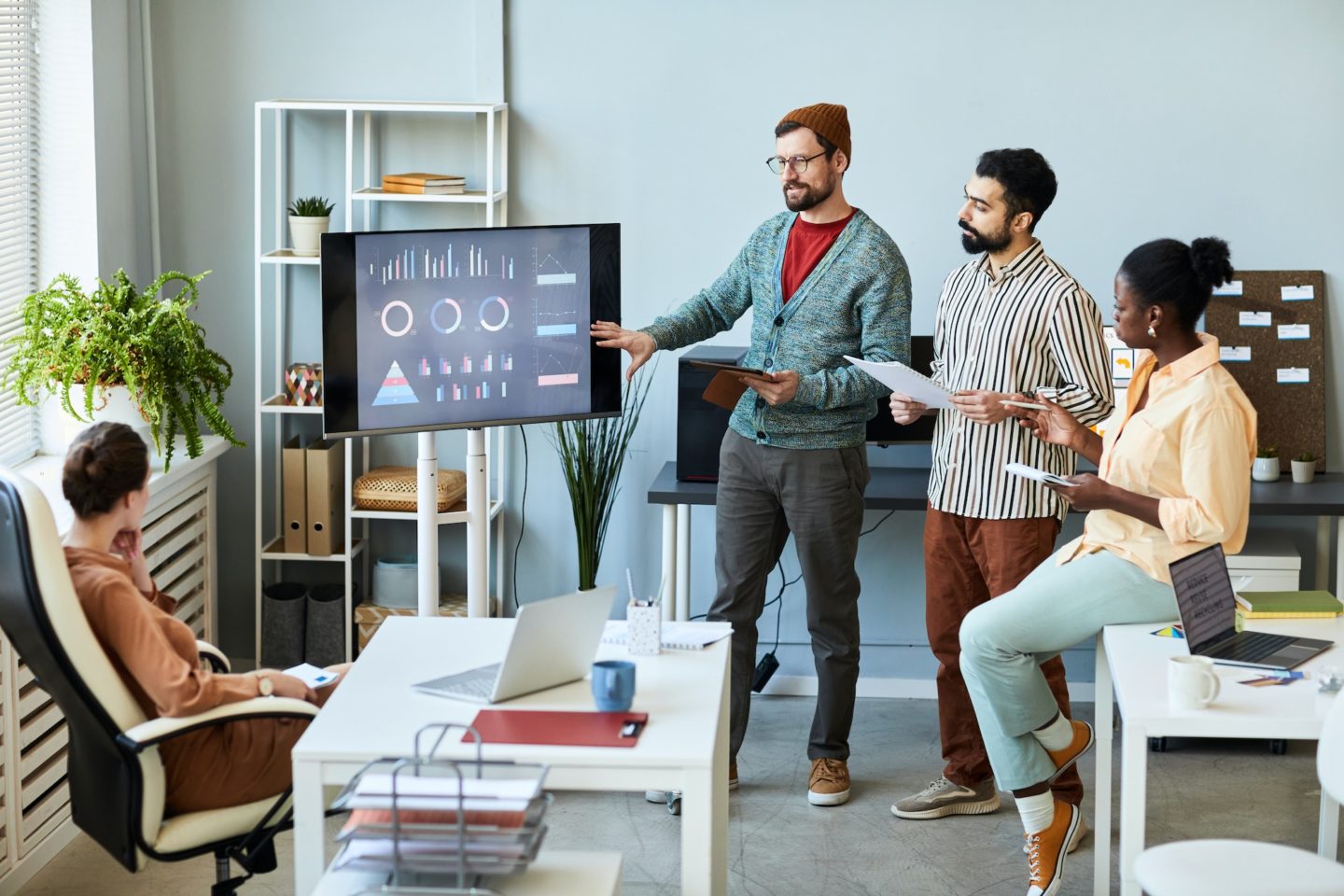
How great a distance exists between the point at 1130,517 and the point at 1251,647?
1.29 feet

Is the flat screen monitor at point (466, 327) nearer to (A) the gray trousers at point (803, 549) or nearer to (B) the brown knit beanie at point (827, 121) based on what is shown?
(A) the gray trousers at point (803, 549)

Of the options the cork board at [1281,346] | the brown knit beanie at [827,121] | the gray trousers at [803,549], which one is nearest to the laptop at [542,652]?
the gray trousers at [803,549]

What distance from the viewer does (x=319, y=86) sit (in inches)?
191

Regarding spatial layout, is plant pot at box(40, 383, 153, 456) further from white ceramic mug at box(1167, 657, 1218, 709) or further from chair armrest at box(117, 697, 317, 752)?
white ceramic mug at box(1167, 657, 1218, 709)

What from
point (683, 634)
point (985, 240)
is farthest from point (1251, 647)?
point (985, 240)

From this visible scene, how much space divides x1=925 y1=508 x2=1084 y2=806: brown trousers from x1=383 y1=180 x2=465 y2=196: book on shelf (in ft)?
6.09

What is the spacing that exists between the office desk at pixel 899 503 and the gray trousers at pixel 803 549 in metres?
0.42

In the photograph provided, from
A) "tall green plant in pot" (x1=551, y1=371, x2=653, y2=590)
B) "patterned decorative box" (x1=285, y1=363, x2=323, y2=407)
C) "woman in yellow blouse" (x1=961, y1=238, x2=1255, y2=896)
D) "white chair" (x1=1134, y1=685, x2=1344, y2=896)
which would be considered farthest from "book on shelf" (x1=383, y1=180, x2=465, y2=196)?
"white chair" (x1=1134, y1=685, x2=1344, y2=896)

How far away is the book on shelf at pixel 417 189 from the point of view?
15.1 ft

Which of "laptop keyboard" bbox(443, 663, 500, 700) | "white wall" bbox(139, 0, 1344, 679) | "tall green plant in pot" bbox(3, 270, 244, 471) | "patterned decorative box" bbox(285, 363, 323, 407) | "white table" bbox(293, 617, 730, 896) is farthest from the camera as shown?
"patterned decorative box" bbox(285, 363, 323, 407)

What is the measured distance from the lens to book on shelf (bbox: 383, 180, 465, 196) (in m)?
4.61

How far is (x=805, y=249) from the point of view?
383 centimetres

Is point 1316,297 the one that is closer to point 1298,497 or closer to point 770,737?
point 1298,497

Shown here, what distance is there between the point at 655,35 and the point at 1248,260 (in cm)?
202
